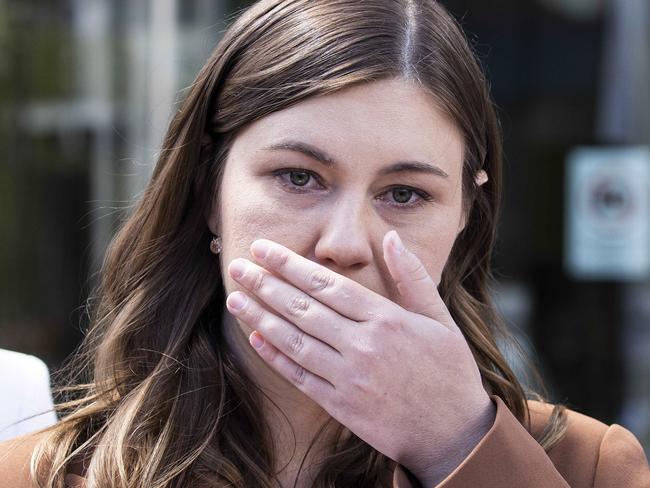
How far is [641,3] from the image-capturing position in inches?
237

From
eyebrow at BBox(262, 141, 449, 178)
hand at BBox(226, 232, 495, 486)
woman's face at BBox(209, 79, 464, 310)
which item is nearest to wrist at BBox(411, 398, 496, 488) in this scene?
hand at BBox(226, 232, 495, 486)

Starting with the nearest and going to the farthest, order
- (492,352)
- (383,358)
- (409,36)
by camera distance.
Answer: (383,358) → (409,36) → (492,352)

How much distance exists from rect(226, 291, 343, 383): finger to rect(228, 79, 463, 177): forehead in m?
0.35

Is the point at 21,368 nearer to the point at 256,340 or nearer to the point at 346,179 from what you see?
the point at 256,340

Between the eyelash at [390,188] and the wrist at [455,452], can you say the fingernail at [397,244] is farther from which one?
the wrist at [455,452]

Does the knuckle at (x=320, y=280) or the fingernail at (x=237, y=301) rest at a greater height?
the knuckle at (x=320, y=280)

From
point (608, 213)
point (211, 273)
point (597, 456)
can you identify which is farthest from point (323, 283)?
point (608, 213)

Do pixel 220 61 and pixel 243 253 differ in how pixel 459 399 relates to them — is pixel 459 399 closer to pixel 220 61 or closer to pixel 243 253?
pixel 243 253

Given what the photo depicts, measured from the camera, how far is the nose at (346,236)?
1964mm

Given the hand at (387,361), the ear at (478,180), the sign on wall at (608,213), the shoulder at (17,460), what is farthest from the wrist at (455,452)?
the sign on wall at (608,213)

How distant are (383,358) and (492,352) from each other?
76 cm

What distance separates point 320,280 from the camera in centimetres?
191

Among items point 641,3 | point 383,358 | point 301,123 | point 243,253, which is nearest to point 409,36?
point 301,123

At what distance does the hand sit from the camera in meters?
1.87
